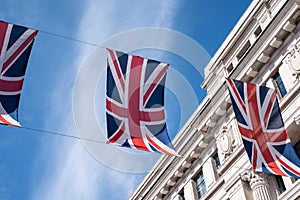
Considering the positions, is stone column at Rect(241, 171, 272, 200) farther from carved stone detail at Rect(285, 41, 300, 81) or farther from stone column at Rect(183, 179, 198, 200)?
stone column at Rect(183, 179, 198, 200)

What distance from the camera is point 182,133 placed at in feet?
97.5

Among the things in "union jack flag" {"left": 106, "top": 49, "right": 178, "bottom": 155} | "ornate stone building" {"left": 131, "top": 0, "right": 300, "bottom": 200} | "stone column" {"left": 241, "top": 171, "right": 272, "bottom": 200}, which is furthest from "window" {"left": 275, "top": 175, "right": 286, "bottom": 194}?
"union jack flag" {"left": 106, "top": 49, "right": 178, "bottom": 155}

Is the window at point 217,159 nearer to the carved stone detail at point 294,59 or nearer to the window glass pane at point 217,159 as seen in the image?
the window glass pane at point 217,159

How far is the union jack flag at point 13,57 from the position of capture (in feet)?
48.5

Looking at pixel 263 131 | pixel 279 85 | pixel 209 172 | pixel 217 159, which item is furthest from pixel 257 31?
pixel 263 131

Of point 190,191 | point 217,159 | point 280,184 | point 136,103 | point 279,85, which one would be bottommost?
point 280,184

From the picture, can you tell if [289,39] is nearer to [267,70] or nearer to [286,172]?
[267,70]

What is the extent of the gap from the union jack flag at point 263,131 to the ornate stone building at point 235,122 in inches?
116

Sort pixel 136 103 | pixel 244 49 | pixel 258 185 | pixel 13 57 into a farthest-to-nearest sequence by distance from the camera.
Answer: pixel 244 49
pixel 258 185
pixel 136 103
pixel 13 57

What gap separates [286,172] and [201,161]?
38.6 feet

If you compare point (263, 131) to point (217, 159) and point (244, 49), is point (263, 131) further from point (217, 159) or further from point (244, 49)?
point (244, 49)

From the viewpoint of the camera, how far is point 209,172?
83.4ft

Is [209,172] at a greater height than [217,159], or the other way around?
[217,159]

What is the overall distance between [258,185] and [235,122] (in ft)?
14.0
